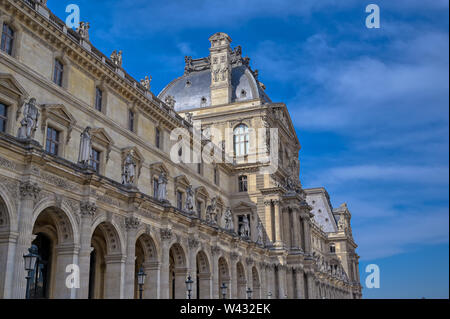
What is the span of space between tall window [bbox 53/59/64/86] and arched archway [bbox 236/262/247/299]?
23013 millimetres

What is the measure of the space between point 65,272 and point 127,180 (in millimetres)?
6996

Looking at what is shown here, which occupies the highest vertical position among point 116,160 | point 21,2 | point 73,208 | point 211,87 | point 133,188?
point 211,87

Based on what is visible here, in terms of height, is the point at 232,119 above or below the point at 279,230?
above

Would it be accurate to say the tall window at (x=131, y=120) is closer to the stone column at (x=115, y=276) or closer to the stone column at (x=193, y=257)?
the stone column at (x=193, y=257)

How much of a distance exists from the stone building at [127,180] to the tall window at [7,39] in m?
0.11

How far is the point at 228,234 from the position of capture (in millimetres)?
40844

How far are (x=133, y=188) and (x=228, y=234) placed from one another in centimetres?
1478

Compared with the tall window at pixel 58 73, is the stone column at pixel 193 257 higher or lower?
lower

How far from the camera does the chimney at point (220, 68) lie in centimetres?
6141

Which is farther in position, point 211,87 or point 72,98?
point 211,87

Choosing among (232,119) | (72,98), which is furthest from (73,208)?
(232,119)

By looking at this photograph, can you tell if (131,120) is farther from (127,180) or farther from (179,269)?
(179,269)

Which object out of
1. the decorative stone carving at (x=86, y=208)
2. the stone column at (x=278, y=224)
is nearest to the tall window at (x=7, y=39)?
the decorative stone carving at (x=86, y=208)
